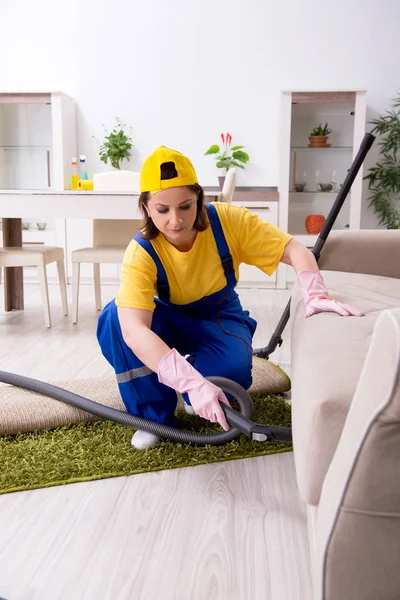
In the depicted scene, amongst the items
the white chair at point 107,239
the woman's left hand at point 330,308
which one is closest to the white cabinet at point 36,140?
the white chair at point 107,239

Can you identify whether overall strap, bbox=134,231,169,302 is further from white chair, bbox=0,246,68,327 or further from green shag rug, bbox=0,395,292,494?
white chair, bbox=0,246,68,327

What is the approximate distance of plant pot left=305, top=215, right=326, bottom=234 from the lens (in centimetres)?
485

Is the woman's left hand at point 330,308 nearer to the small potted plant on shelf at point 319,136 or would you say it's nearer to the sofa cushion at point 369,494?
the sofa cushion at point 369,494

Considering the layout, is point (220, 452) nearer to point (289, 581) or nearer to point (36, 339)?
point (289, 581)

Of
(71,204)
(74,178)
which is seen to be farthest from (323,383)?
(74,178)

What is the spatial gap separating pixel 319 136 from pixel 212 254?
3472mm

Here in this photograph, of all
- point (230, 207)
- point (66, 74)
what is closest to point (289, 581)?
point (230, 207)

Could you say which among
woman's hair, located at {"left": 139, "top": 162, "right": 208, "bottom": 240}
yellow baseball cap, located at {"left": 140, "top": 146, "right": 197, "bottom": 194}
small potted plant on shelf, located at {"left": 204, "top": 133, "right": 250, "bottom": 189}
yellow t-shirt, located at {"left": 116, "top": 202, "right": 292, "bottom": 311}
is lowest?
yellow t-shirt, located at {"left": 116, "top": 202, "right": 292, "bottom": 311}

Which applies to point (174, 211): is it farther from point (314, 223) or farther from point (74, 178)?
point (314, 223)

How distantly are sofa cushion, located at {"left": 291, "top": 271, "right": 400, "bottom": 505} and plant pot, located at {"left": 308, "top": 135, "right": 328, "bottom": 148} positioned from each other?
11.6ft

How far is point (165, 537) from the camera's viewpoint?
49.0 inches

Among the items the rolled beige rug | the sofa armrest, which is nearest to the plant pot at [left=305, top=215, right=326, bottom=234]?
the sofa armrest

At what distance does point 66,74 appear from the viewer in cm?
504

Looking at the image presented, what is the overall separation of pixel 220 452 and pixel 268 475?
159 mm
